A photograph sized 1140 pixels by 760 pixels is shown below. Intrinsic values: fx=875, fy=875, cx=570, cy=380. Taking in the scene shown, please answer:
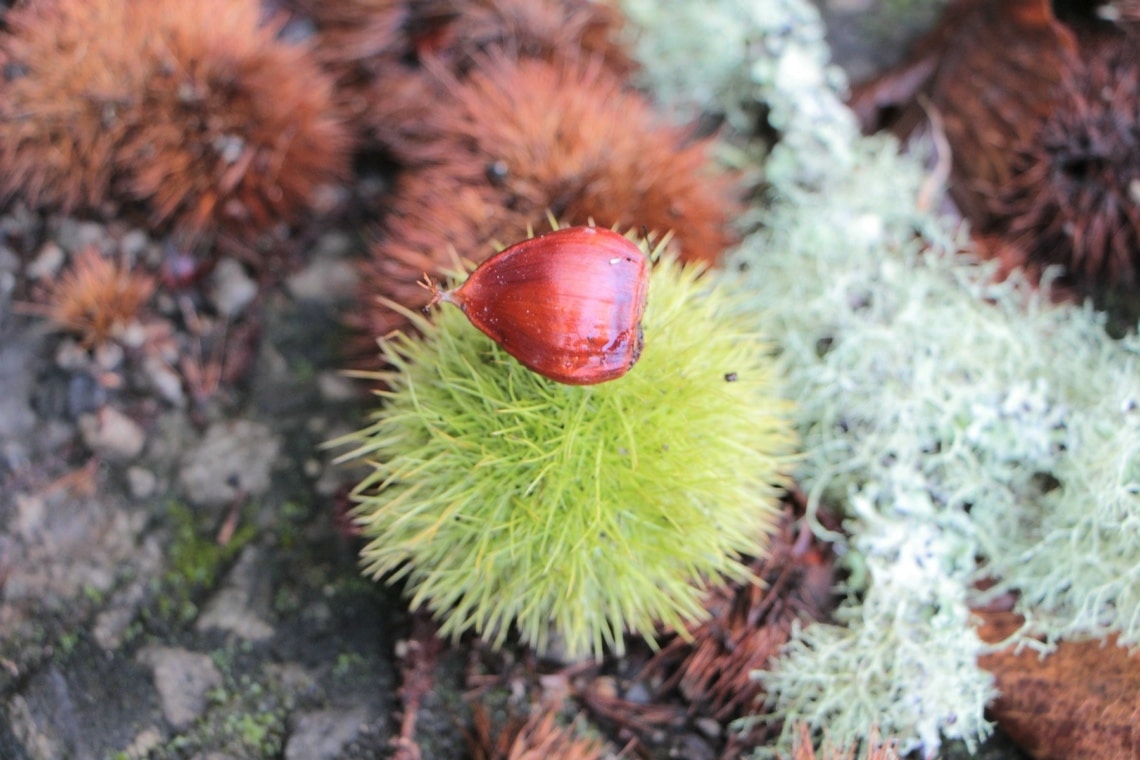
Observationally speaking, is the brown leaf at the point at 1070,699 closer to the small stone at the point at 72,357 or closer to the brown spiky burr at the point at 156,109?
the brown spiky burr at the point at 156,109

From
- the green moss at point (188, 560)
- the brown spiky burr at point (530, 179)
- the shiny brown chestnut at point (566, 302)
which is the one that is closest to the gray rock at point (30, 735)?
the green moss at point (188, 560)

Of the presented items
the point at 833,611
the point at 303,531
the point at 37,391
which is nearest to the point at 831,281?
the point at 833,611

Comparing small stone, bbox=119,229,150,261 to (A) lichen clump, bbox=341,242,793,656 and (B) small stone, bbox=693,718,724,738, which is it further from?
(B) small stone, bbox=693,718,724,738

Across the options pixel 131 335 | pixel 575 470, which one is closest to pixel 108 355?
pixel 131 335

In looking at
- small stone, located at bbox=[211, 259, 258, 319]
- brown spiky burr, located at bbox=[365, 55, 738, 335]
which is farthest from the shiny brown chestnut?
small stone, located at bbox=[211, 259, 258, 319]

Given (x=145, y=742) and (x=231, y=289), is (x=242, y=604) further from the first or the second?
(x=231, y=289)
